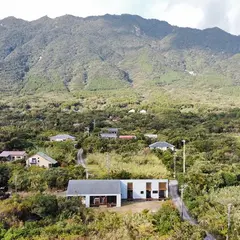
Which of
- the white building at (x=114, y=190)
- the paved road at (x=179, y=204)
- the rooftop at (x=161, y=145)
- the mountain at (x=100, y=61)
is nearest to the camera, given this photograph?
the paved road at (x=179, y=204)

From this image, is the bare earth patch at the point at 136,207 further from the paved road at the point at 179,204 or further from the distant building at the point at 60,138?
the distant building at the point at 60,138

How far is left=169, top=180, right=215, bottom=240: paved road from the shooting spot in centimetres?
1972

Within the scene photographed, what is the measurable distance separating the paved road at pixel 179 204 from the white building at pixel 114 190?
29.1 inches

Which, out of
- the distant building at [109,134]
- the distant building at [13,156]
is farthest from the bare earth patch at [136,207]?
the distant building at [109,134]

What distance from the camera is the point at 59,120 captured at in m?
63.9

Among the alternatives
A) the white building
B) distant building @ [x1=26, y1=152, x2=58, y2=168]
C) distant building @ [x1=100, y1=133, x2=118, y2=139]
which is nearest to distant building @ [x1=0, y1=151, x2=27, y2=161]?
distant building @ [x1=26, y1=152, x2=58, y2=168]

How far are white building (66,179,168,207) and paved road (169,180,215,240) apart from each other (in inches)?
29.1

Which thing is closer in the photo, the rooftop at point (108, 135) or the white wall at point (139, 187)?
the white wall at point (139, 187)

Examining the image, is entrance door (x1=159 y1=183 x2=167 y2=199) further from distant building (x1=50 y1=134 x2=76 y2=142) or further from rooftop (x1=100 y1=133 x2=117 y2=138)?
rooftop (x1=100 y1=133 x2=117 y2=138)

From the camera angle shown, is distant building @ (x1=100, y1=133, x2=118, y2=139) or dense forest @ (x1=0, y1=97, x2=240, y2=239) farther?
distant building @ (x1=100, y1=133, x2=118, y2=139)

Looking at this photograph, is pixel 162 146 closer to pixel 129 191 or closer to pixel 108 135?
pixel 108 135

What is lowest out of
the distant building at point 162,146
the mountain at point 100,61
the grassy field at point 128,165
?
the grassy field at point 128,165

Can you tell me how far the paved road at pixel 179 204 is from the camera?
1972 centimetres

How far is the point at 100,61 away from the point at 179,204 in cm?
12772
